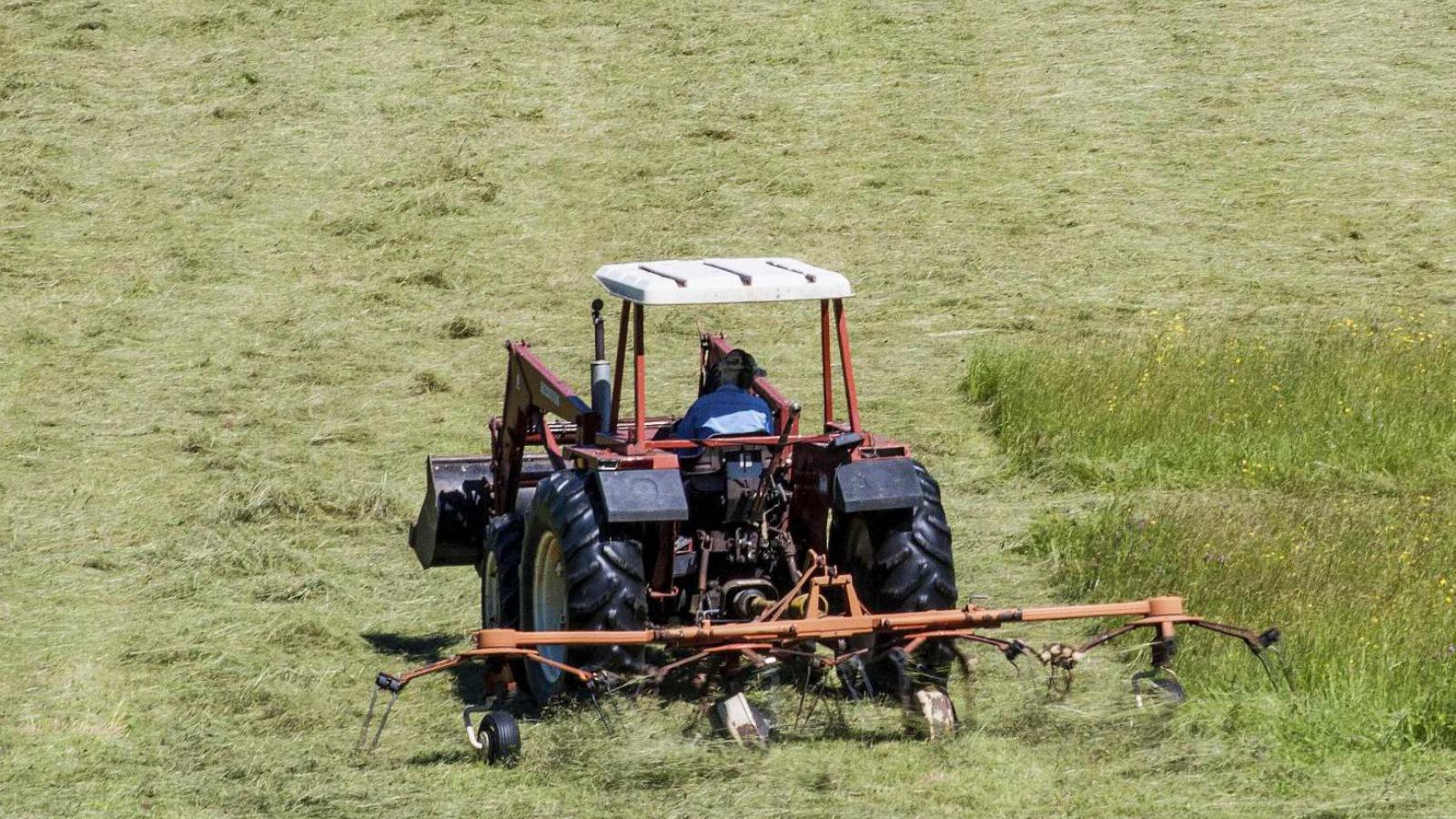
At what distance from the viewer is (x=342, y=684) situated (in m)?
8.31

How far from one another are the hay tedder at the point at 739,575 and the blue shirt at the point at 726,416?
0.07 m

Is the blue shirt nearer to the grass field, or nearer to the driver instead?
the driver

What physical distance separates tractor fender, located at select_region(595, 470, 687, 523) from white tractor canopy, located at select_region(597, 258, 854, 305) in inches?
26.2

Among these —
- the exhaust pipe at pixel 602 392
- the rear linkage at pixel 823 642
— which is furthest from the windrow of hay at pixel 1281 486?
the exhaust pipe at pixel 602 392

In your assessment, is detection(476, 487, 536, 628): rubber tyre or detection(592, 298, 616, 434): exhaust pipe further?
detection(592, 298, 616, 434): exhaust pipe

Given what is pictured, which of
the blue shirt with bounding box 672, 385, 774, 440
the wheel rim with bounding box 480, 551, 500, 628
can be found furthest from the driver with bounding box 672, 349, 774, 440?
the wheel rim with bounding box 480, 551, 500, 628

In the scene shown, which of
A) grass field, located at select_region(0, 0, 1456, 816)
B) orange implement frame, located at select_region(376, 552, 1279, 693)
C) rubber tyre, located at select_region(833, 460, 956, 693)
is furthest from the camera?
rubber tyre, located at select_region(833, 460, 956, 693)

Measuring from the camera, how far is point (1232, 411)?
1205 cm

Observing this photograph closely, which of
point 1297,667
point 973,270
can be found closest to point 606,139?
point 973,270

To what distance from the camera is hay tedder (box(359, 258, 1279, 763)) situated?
6.91m

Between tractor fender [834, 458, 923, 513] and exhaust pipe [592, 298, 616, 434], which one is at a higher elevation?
exhaust pipe [592, 298, 616, 434]

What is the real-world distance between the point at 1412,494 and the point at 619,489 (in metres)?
5.62

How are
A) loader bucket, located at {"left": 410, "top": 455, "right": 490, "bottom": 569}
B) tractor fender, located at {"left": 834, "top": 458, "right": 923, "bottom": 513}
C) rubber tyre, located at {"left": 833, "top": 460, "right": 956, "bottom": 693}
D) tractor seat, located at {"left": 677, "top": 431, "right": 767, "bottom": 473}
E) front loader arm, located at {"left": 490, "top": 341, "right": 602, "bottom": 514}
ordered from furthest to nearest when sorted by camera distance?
loader bucket, located at {"left": 410, "top": 455, "right": 490, "bottom": 569}
front loader arm, located at {"left": 490, "top": 341, "right": 602, "bottom": 514}
tractor seat, located at {"left": 677, "top": 431, "right": 767, "bottom": 473}
rubber tyre, located at {"left": 833, "top": 460, "right": 956, "bottom": 693}
tractor fender, located at {"left": 834, "top": 458, "right": 923, "bottom": 513}

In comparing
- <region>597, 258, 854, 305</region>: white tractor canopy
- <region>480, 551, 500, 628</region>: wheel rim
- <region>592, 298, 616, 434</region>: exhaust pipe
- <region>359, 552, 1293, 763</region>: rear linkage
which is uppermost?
<region>597, 258, 854, 305</region>: white tractor canopy
